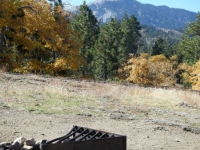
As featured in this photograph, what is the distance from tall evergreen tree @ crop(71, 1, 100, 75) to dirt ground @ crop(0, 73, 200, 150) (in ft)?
133

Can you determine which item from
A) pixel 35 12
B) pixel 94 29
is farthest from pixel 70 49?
pixel 94 29

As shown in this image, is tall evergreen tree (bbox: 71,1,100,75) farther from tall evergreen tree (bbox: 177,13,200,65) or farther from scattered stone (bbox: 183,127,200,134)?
scattered stone (bbox: 183,127,200,134)

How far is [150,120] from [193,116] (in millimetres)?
2252

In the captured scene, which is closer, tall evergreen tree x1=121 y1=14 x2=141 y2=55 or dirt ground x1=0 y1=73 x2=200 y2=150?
dirt ground x1=0 y1=73 x2=200 y2=150

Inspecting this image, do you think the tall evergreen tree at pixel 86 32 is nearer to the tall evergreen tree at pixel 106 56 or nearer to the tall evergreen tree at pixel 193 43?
Answer: the tall evergreen tree at pixel 106 56

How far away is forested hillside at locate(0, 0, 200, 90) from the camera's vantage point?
27281mm

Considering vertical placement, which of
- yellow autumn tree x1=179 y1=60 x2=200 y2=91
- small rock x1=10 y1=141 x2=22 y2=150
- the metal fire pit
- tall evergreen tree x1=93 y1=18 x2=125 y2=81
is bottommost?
small rock x1=10 y1=141 x2=22 y2=150

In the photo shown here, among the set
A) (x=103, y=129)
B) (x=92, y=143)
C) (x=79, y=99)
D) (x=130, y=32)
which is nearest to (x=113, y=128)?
(x=103, y=129)

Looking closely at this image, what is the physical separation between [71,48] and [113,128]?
2416 cm

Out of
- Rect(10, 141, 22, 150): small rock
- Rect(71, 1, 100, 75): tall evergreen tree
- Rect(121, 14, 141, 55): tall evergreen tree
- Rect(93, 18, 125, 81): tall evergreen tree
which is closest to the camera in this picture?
Rect(10, 141, 22, 150): small rock

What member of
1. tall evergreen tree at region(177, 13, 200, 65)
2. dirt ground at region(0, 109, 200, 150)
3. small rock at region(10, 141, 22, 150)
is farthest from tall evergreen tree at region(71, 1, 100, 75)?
small rock at region(10, 141, 22, 150)

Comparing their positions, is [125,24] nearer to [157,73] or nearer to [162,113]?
[157,73]

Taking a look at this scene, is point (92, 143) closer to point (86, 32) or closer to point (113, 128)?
point (113, 128)

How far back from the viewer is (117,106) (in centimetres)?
1259
